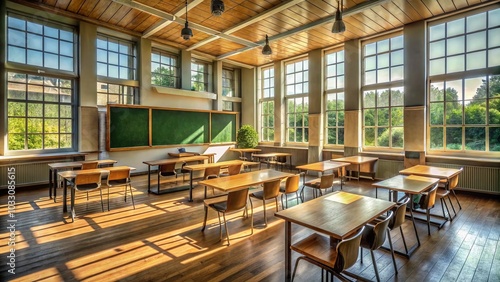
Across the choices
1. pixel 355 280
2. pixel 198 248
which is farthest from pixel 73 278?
pixel 355 280

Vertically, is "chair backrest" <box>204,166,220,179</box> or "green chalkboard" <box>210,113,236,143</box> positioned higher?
"green chalkboard" <box>210,113,236,143</box>

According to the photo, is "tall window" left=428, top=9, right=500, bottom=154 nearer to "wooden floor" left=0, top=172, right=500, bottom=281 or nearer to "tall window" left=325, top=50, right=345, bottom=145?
"wooden floor" left=0, top=172, right=500, bottom=281

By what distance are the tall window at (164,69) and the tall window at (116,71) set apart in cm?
60

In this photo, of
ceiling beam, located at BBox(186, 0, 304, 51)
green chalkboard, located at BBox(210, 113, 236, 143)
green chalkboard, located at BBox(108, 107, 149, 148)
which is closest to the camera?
ceiling beam, located at BBox(186, 0, 304, 51)

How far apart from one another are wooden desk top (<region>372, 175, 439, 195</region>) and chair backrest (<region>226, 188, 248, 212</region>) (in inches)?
72.5

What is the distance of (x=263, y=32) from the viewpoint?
721cm

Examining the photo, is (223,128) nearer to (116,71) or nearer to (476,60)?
(116,71)

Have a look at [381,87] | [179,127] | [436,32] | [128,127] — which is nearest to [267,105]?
[179,127]

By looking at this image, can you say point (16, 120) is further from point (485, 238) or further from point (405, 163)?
point (405, 163)

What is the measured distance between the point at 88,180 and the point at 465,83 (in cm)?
819

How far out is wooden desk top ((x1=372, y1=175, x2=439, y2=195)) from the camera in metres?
3.21

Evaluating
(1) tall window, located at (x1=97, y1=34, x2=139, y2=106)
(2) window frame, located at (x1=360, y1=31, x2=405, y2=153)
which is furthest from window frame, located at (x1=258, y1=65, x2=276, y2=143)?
(1) tall window, located at (x1=97, y1=34, x2=139, y2=106)

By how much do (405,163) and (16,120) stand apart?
967cm

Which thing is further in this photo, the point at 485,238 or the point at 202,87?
the point at 202,87
